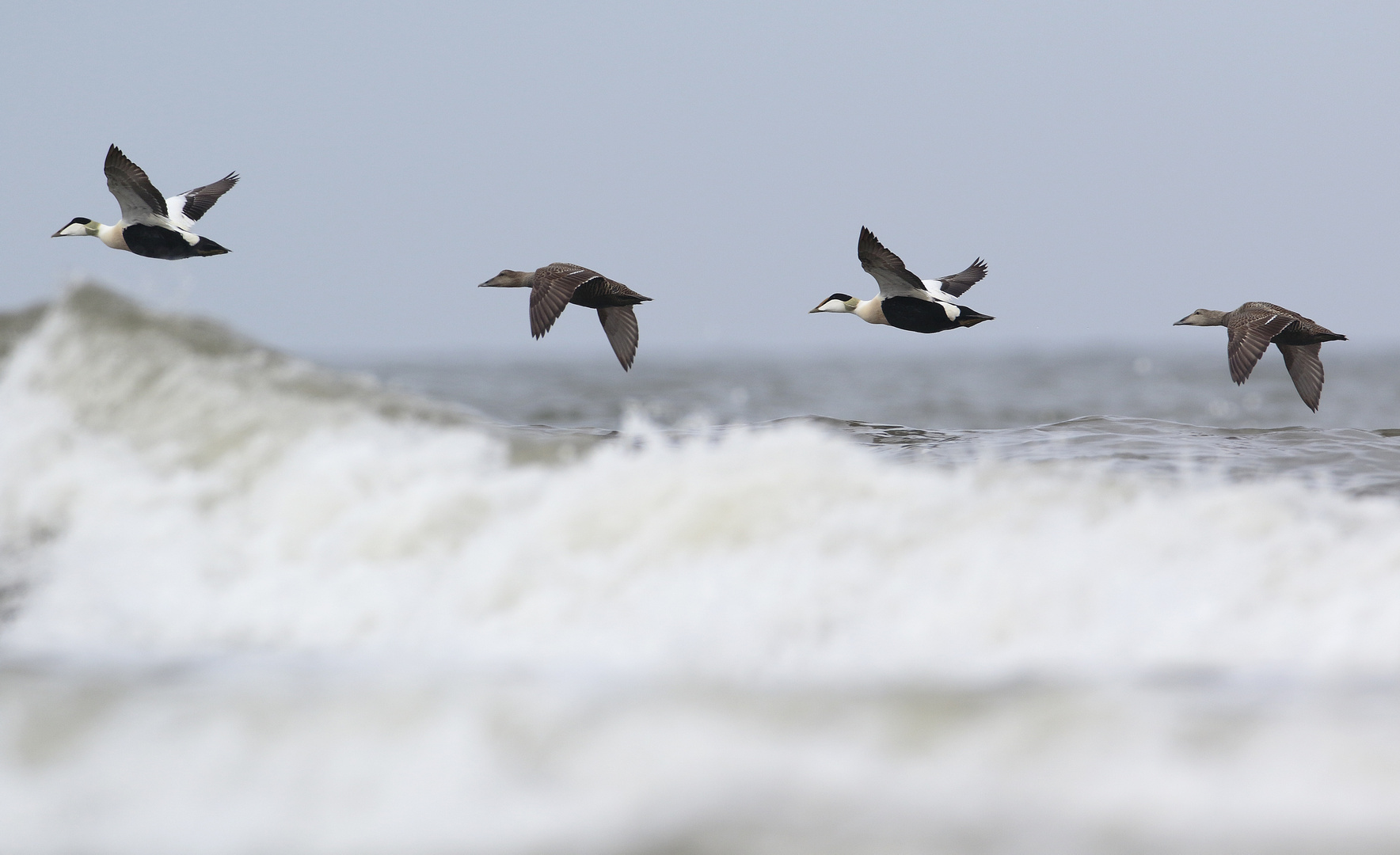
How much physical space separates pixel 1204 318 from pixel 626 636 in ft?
41.9

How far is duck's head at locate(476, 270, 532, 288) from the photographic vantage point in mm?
14478

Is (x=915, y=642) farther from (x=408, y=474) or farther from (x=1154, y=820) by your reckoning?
(x=408, y=474)

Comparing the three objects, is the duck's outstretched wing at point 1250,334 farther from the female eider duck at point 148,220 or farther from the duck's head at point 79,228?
the duck's head at point 79,228

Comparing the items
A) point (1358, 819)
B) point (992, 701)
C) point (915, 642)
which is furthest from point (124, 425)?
point (1358, 819)

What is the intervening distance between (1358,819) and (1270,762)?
0.99 ft

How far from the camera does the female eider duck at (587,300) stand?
10.5 meters

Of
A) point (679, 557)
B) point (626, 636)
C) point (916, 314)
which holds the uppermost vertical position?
point (916, 314)

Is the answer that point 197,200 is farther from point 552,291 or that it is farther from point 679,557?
point 679,557

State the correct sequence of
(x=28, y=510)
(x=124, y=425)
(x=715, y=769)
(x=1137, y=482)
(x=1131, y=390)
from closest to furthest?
(x=715, y=769)
(x=1137, y=482)
(x=28, y=510)
(x=124, y=425)
(x=1131, y=390)

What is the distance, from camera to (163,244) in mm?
13719

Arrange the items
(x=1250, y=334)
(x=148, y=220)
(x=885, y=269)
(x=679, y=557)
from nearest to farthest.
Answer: (x=679, y=557) < (x=1250, y=334) < (x=885, y=269) < (x=148, y=220)

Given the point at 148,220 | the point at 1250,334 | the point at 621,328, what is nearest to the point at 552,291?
the point at 621,328

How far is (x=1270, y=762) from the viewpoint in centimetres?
419

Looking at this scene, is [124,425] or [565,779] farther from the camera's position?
[124,425]
